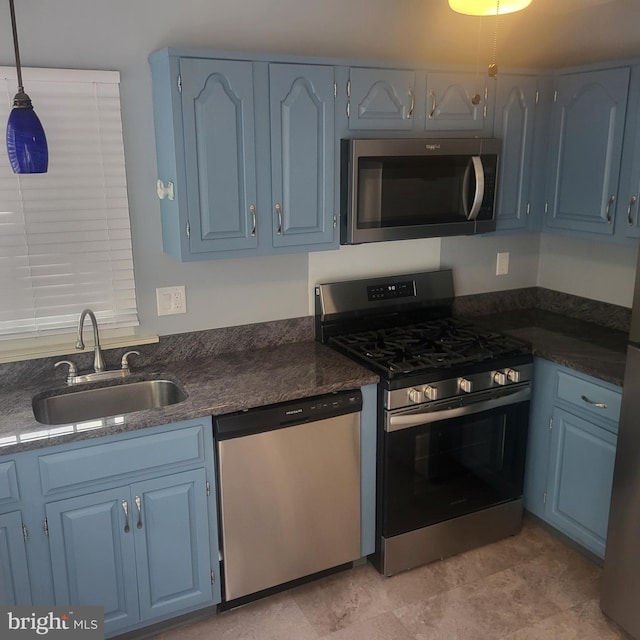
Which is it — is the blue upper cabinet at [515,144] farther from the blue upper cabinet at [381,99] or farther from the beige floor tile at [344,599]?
the beige floor tile at [344,599]

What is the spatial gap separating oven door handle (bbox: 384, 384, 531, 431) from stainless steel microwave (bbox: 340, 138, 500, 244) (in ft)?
2.34

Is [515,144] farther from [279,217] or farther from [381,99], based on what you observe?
[279,217]

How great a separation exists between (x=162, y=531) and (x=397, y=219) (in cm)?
148

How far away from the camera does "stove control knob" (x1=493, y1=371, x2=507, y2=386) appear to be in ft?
8.80

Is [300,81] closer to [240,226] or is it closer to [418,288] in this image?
[240,226]

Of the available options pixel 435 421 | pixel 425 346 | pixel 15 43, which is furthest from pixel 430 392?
pixel 15 43

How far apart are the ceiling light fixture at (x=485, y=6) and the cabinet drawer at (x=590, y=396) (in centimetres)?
145

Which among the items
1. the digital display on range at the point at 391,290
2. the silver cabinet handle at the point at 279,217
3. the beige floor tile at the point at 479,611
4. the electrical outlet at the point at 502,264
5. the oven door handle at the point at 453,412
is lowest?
the beige floor tile at the point at 479,611

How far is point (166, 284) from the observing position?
2654mm

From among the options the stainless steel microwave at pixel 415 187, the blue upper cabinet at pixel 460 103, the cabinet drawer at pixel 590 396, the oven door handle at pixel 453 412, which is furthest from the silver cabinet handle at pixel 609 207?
the oven door handle at pixel 453 412

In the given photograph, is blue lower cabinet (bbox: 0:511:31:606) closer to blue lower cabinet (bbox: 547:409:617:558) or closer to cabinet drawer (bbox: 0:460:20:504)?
cabinet drawer (bbox: 0:460:20:504)

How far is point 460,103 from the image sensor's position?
107 inches

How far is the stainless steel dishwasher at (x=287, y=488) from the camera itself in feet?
7.56

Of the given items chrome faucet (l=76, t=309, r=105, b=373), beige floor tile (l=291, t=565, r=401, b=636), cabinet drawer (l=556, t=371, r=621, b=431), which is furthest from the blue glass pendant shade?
cabinet drawer (l=556, t=371, r=621, b=431)
